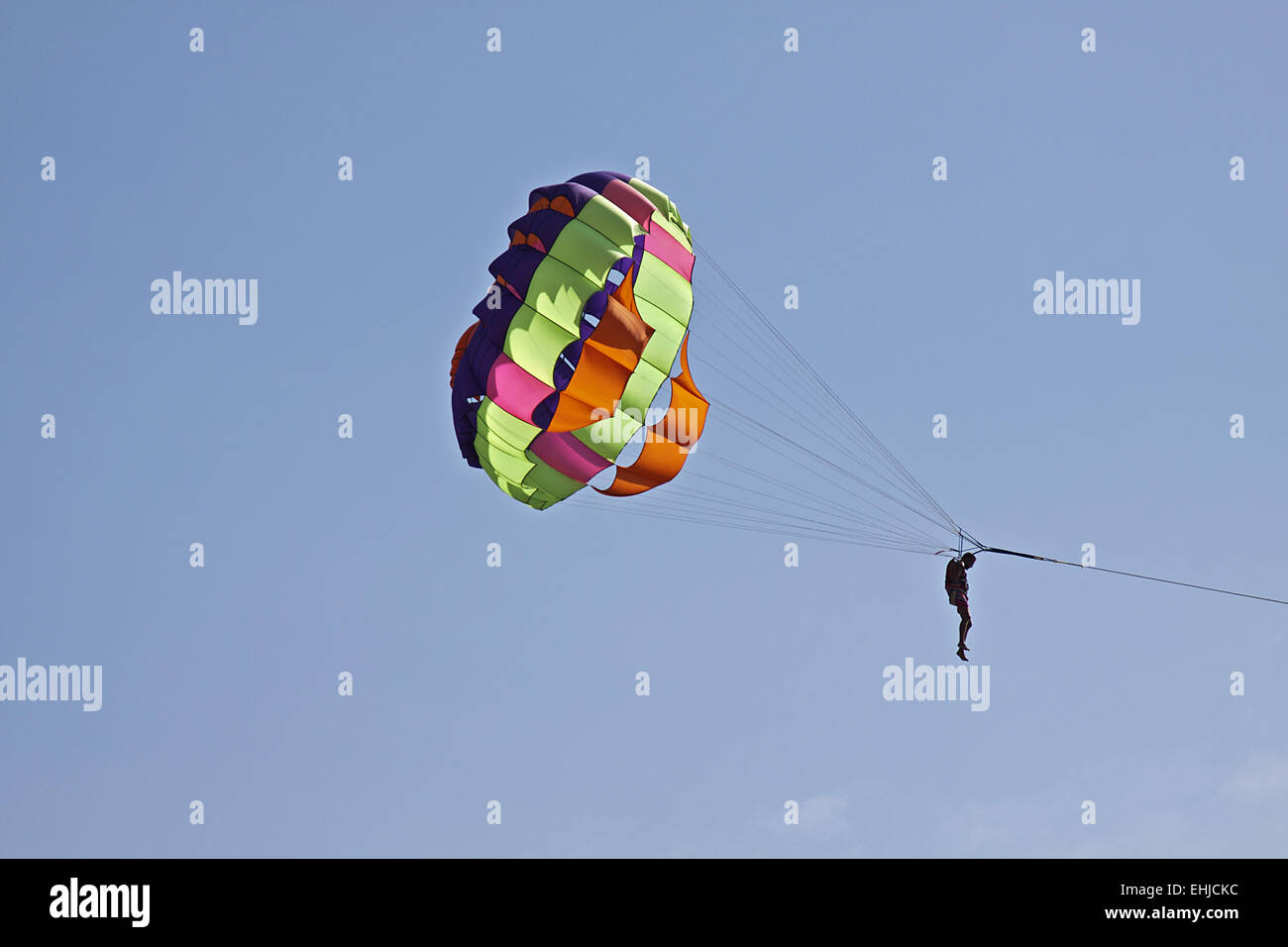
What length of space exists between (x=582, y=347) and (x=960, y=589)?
561 centimetres

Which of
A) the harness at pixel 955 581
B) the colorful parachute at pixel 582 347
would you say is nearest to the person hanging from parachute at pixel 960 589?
the harness at pixel 955 581

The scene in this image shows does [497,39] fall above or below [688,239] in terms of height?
above

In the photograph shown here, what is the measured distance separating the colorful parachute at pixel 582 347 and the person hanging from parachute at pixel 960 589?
Result: 12.9 ft

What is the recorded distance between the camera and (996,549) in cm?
2122

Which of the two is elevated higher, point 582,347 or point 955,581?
point 582,347

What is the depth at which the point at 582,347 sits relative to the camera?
2228cm

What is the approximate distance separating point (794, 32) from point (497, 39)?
4.21 meters

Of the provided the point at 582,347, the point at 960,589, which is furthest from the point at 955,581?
the point at 582,347

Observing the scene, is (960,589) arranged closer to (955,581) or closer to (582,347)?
(955,581)

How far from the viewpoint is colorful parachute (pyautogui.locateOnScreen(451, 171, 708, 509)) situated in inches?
866

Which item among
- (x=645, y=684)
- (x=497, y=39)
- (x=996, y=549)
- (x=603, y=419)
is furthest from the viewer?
(x=645, y=684)

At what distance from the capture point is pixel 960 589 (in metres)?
22.2
